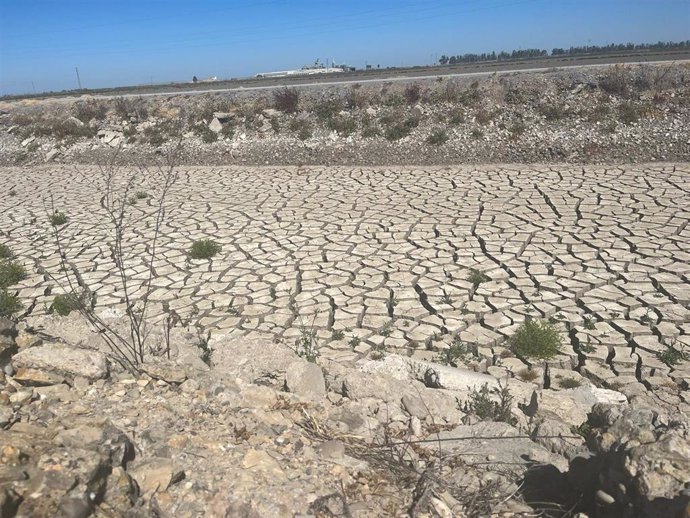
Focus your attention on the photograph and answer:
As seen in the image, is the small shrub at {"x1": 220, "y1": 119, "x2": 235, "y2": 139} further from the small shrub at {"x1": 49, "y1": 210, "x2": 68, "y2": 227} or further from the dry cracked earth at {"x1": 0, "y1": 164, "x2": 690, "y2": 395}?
the small shrub at {"x1": 49, "y1": 210, "x2": 68, "y2": 227}

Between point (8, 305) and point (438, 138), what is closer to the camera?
point (8, 305)

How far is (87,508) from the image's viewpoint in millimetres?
1954

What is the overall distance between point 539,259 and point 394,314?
6.61 feet

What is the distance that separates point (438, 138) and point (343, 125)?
2.56 meters

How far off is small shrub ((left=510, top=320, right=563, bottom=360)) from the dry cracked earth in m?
0.10

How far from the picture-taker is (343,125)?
13.5 m

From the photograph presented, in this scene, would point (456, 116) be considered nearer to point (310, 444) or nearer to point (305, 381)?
point (305, 381)

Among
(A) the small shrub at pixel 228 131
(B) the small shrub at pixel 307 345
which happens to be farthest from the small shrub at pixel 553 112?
(B) the small shrub at pixel 307 345

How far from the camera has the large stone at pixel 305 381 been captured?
3566mm

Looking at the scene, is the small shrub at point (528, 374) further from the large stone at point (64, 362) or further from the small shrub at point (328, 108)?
the small shrub at point (328, 108)

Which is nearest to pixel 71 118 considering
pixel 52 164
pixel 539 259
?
pixel 52 164

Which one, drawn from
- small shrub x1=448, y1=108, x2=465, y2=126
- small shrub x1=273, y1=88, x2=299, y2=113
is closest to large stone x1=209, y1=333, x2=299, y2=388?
small shrub x1=448, y1=108, x2=465, y2=126

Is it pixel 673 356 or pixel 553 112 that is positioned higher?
pixel 553 112

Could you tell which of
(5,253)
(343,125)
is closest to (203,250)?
(5,253)
